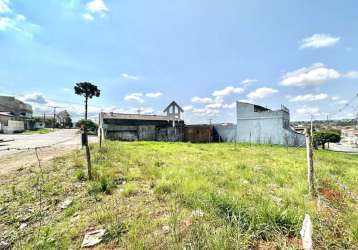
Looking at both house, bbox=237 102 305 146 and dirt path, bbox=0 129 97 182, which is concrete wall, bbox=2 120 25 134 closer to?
dirt path, bbox=0 129 97 182

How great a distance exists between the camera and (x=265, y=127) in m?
22.0

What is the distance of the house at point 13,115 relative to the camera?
35.7m

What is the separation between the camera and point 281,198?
4371mm

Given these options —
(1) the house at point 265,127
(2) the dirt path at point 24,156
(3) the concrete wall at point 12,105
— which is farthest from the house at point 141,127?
(3) the concrete wall at point 12,105

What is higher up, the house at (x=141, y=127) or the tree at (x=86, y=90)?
the tree at (x=86, y=90)

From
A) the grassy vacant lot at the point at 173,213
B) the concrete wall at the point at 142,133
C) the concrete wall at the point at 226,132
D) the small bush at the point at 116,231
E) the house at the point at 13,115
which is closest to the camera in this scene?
the grassy vacant lot at the point at 173,213

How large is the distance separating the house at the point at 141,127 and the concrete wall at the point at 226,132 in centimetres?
424

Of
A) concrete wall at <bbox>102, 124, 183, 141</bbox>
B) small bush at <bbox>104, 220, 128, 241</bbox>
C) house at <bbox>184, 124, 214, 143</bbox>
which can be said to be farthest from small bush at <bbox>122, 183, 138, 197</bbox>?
house at <bbox>184, 124, 214, 143</bbox>

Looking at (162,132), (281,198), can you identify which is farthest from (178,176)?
(162,132)

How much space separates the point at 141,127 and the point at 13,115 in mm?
32479

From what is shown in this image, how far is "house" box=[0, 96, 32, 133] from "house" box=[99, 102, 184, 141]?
21.5 meters

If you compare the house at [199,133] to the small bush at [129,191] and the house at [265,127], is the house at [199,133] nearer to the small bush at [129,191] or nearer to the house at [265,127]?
the house at [265,127]

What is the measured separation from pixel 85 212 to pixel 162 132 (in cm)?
2244

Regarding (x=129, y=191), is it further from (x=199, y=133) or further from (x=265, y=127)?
(x=199, y=133)
